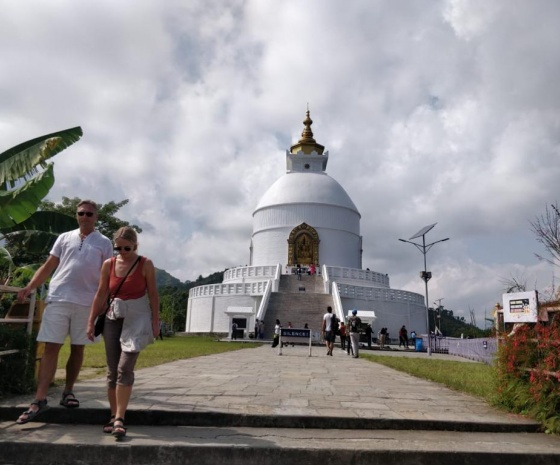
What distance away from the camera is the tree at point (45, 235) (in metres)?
10.8

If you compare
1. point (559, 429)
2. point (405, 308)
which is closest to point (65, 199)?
point (405, 308)

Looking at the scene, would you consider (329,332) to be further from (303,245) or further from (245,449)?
(303,245)

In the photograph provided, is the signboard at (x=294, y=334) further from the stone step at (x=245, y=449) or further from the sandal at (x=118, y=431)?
the sandal at (x=118, y=431)

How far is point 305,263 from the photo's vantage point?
133 feet

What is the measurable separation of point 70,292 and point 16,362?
131 cm

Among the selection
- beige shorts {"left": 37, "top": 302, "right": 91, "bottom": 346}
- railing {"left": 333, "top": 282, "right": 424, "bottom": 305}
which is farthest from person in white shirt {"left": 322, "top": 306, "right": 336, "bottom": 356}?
railing {"left": 333, "top": 282, "right": 424, "bottom": 305}

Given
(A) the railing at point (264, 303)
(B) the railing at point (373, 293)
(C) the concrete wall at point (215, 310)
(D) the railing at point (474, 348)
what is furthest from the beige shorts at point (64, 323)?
(B) the railing at point (373, 293)

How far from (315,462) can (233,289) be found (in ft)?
97.6

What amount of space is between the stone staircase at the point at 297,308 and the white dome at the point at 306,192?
12080mm

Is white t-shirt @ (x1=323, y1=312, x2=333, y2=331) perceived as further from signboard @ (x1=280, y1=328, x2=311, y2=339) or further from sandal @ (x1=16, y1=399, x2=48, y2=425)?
sandal @ (x1=16, y1=399, x2=48, y2=425)

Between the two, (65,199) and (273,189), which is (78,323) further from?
(273,189)

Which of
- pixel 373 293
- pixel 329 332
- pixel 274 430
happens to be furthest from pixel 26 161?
pixel 373 293

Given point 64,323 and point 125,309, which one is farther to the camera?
point 64,323

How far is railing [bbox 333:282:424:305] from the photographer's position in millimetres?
32031
